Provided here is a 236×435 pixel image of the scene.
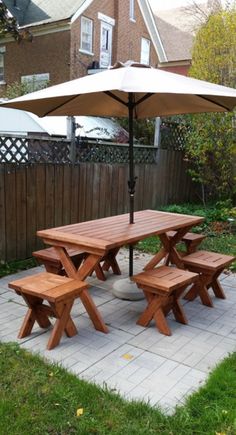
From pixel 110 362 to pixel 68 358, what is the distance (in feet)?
1.08

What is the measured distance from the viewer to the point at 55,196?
234 inches

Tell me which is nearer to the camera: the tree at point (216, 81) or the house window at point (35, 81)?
the tree at point (216, 81)

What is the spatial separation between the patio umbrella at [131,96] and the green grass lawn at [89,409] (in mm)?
1932

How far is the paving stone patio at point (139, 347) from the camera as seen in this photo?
2.76 metres

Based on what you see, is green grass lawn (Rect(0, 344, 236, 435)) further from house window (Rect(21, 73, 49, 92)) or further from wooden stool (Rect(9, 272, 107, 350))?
house window (Rect(21, 73, 49, 92))

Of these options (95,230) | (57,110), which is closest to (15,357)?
(95,230)

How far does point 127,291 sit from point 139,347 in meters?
1.09

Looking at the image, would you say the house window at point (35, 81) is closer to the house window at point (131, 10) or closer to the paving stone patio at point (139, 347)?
the house window at point (131, 10)

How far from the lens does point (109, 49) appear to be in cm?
1642

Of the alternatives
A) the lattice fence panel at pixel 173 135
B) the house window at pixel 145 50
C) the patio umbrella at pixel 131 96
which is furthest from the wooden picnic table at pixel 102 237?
the house window at pixel 145 50

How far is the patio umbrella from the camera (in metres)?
3.08

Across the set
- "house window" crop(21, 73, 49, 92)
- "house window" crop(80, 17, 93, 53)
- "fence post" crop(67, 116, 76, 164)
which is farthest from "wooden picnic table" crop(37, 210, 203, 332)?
"house window" crop(80, 17, 93, 53)

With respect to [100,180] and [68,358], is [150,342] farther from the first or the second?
[100,180]

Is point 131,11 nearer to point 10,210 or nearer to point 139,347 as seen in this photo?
point 10,210
